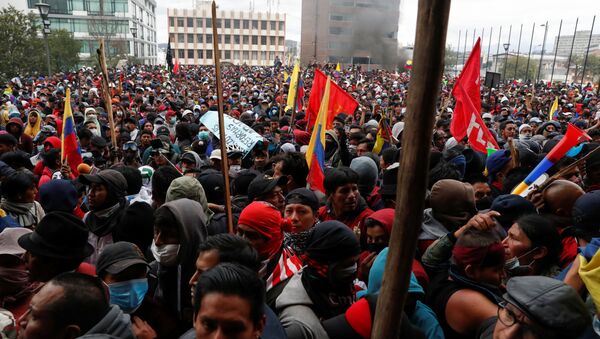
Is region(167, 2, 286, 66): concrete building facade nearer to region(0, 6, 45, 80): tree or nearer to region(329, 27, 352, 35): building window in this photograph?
region(329, 27, 352, 35): building window

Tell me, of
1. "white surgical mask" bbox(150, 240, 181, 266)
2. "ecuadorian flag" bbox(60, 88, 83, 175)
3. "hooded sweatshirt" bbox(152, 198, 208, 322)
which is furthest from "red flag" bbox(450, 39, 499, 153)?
"ecuadorian flag" bbox(60, 88, 83, 175)

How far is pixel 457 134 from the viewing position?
5188 mm

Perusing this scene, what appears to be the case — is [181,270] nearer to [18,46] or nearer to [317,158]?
[317,158]

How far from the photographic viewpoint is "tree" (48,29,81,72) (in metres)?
32.4

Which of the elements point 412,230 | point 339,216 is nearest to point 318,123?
point 339,216

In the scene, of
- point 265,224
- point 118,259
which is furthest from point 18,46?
point 265,224

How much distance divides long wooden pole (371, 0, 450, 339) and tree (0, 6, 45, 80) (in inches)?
1126

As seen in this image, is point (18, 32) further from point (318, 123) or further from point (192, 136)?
point (318, 123)

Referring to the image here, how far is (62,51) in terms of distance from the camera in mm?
32938

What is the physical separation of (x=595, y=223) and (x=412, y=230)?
2.08 meters

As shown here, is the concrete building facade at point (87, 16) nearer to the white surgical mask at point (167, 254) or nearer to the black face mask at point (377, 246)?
the white surgical mask at point (167, 254)

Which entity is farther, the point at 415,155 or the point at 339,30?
the point at 339,30

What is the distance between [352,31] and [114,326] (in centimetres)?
6918

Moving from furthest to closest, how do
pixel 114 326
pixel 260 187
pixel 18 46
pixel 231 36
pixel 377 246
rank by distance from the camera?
pixel 231 36
pixel 18 46
pixel 260 187
pixel 377 246
pixel 114 326
